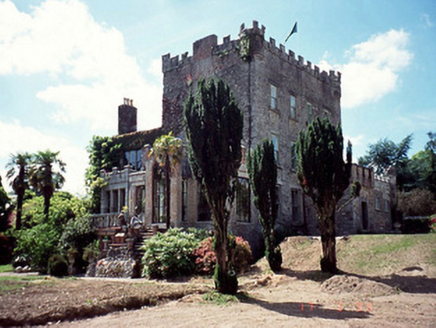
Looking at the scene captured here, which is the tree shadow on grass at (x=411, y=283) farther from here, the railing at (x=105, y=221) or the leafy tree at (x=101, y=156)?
the leafy tree at (x=101, y=156)

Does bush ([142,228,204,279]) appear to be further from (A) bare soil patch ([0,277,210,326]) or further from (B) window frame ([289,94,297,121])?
(B) window frame ([289,94,297,121])

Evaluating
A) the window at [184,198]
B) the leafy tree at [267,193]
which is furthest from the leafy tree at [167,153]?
the leafy tree at [267,193]

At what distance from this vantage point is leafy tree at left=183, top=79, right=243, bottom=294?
12.8 m

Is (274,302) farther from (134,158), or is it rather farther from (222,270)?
(134,158)

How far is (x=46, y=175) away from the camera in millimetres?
28812

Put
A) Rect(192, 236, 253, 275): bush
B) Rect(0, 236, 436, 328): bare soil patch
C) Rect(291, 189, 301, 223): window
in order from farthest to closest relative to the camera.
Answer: Rect(291, 189, 301, 223): window < Rect(192, 236, 253, 275): bush < Rect(0, 236, 436, 328): bare soil patch

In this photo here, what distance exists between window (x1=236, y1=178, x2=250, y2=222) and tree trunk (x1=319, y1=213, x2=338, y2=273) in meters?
6.51

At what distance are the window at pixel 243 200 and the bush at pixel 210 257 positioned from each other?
3955 mm

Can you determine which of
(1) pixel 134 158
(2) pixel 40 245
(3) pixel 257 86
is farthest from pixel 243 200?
(1) pixel 134 158

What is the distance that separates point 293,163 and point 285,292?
1499cm

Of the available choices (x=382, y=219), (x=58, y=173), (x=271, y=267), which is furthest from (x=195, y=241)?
(x=382, y=219)

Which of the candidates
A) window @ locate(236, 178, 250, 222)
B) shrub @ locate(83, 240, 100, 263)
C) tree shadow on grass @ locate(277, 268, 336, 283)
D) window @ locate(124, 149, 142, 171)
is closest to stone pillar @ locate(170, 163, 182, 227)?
window @ locate(236, 178, 250, 222)

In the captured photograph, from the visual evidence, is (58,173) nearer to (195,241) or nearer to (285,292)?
(195,241)

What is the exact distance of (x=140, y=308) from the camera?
10719 mm
